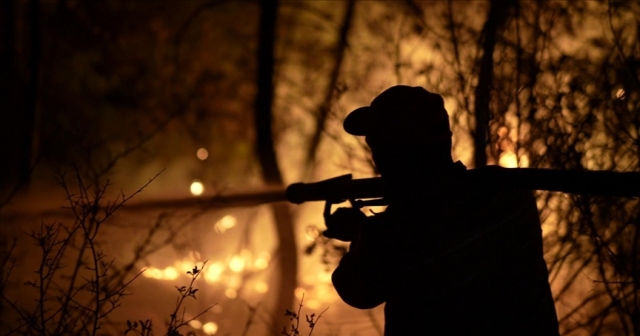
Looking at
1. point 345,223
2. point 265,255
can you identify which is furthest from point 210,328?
point 345,223

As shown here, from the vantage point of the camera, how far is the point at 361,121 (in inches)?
64.4

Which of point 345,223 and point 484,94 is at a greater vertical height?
point 484,94

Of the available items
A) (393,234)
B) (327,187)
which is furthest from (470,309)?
(327,187)

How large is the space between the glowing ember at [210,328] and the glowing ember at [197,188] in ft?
3.42

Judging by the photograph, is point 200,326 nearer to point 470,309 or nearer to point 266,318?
point 266,318

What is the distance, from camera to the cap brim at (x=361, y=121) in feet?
5.28

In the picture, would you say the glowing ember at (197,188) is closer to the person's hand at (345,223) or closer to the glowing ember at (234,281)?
the glowing ember at (234,281)

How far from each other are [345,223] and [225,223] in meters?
2.82

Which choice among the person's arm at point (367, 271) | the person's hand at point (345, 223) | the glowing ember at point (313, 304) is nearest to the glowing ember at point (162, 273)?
the glowing ember at point (313, 304)

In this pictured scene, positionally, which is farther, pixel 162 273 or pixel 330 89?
pixel 330 89

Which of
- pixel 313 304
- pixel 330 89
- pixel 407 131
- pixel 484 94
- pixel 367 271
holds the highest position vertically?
pixel 330 89

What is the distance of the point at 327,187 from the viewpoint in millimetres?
2498

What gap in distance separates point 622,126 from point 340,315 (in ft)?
8.34

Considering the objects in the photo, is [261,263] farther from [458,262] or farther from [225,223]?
[458,262]
